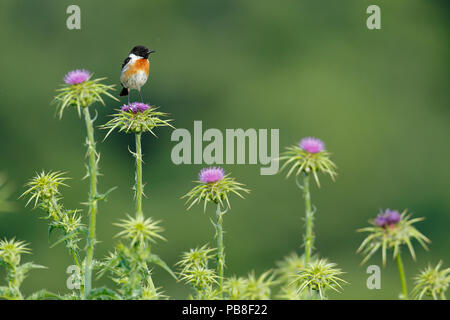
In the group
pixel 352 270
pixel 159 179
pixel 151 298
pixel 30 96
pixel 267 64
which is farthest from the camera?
pixel 267 64

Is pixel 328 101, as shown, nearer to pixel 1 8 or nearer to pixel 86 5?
pixel 86 5

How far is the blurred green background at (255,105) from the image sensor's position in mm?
37406

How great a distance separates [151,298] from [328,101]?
132 ft

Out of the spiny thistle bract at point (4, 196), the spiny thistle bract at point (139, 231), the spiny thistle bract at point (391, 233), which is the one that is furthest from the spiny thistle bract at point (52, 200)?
the spiny thistle bract at point (391, 233)

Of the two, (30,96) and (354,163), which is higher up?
(30,96)

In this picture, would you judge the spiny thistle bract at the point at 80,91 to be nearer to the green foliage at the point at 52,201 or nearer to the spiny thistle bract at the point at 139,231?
the green foliage at the point at 52,201

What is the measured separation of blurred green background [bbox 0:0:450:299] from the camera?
123 ft

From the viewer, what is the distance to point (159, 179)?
1593 inches

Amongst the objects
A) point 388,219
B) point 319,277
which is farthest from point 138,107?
point 388,219

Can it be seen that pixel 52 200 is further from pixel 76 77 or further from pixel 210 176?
pixel 210 176

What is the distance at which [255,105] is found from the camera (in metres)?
43.1

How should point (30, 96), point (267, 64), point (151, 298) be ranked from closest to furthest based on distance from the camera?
→ point (151, 298) < point (30, 96) < point (267, 64)

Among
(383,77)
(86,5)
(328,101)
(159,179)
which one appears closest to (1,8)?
(86,5)

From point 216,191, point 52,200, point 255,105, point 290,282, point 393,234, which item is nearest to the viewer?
point 393,234
